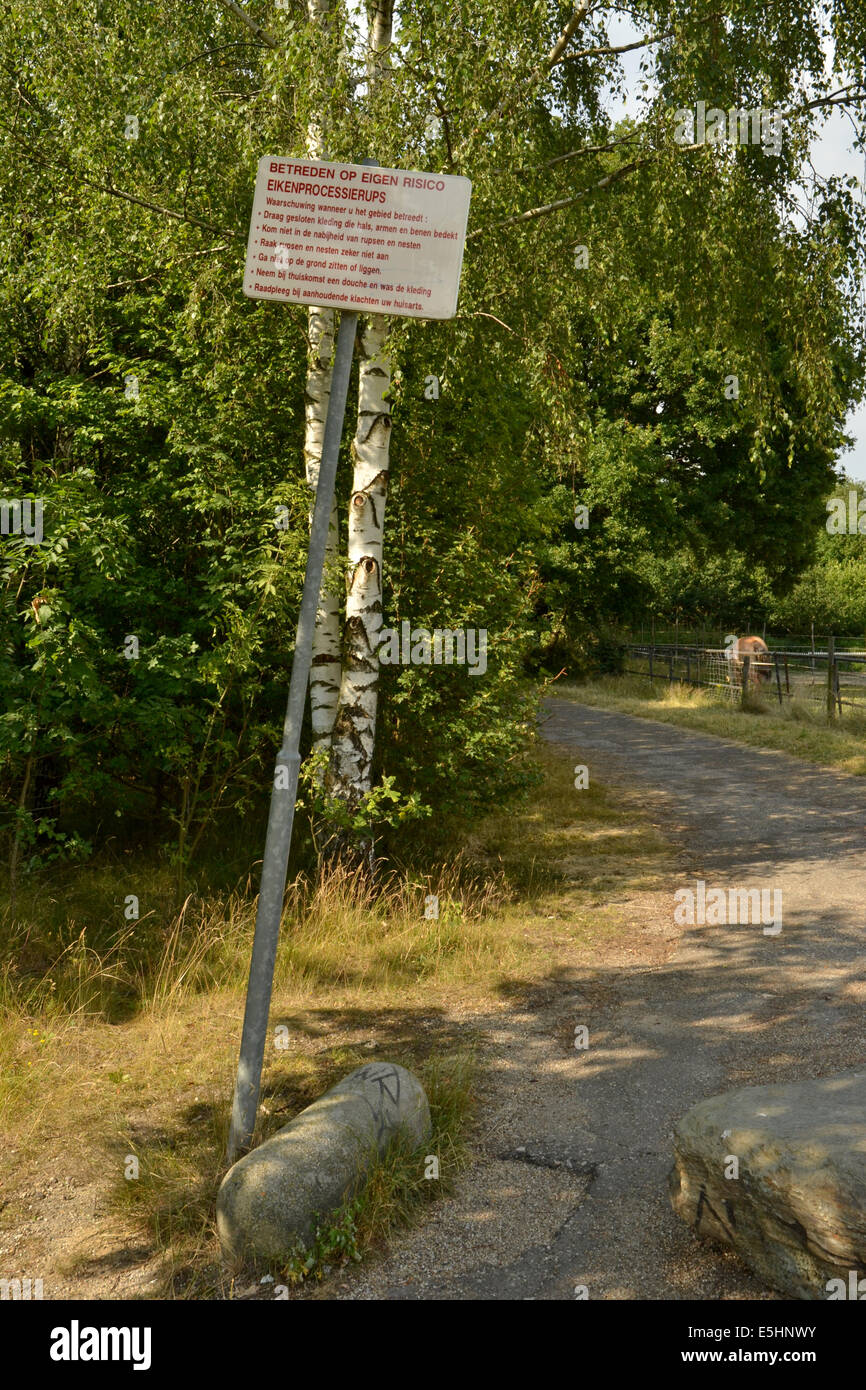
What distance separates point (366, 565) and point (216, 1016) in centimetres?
316

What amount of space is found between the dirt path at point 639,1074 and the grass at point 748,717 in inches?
219

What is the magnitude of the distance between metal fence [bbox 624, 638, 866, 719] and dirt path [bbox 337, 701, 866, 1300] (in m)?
10.7

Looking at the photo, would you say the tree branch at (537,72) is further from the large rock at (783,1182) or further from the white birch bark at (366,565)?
the large rock at (783,1182)

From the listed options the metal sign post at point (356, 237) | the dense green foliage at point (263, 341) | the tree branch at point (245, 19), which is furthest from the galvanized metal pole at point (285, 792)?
the tree branch at point (245, 19)

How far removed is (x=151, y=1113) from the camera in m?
4.55

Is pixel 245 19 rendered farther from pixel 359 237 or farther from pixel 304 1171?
pixel 304 1171

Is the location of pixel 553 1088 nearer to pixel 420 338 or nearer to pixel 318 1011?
pixel 318 1011

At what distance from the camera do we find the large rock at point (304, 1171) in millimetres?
3420

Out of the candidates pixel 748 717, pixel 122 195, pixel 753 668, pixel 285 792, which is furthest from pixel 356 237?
pixel 753 668

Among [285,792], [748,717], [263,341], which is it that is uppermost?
[263,341]

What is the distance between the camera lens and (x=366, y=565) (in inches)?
284

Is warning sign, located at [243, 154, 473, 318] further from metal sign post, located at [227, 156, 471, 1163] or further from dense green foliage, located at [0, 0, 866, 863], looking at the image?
dense green foliage, located at [0, 0, 866, 863]

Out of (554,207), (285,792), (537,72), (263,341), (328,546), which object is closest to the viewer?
(285,792)

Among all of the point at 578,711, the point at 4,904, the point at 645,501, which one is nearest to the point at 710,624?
the point at 645,501
